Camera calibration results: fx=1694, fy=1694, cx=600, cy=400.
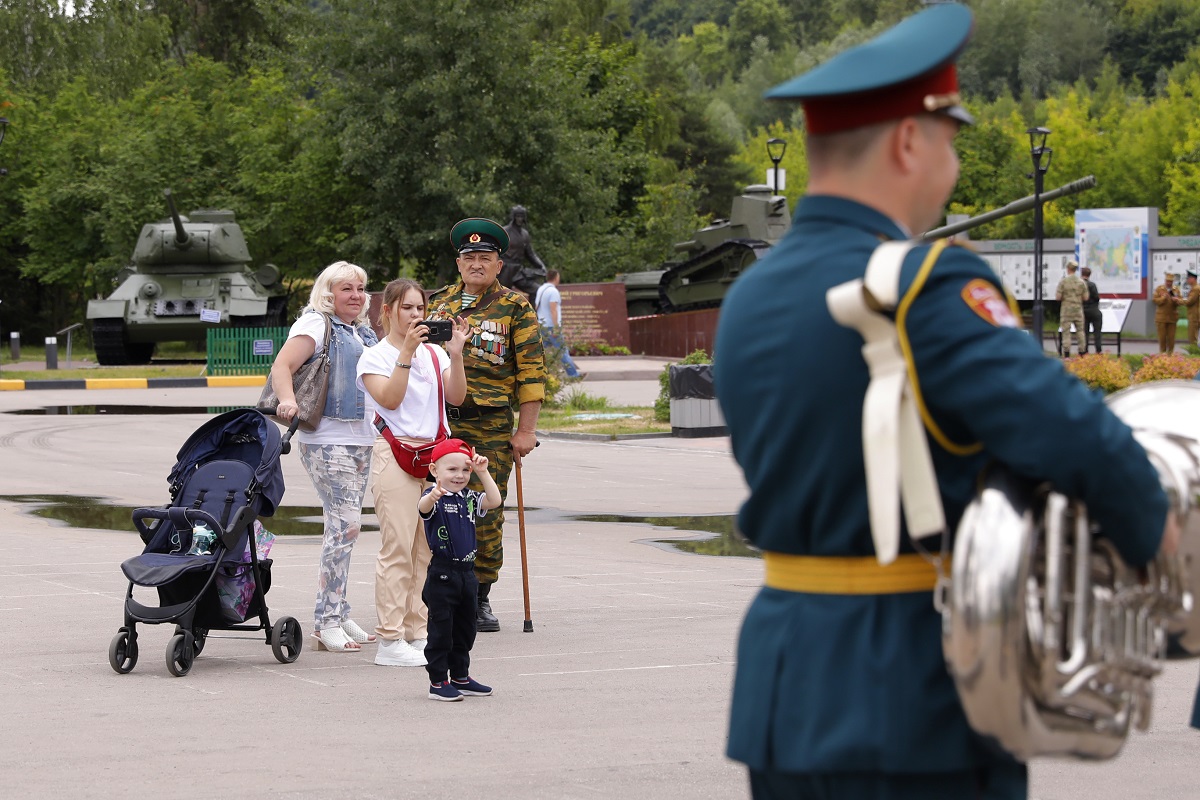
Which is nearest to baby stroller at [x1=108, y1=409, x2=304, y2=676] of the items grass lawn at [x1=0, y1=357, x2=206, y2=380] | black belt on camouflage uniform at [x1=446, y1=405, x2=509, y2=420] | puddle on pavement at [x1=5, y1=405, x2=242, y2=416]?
black belt on camouflage uniform at [x1=446, y1=405, x2=509, y2=420]

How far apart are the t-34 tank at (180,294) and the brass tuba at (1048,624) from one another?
33.7m

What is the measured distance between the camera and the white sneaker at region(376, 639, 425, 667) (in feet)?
25.9

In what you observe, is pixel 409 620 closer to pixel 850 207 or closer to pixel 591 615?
pixel 591 615

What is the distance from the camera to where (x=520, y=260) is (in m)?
29.1

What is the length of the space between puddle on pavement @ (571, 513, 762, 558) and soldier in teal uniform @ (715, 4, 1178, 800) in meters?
8.84

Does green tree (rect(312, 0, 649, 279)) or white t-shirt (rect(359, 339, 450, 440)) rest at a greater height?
green tree (rect(312, 0, 649, 279))

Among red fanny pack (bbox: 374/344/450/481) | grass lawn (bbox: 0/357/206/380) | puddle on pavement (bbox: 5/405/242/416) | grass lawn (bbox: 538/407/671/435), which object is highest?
red fanny pack (bbox: 374/344/450/481)

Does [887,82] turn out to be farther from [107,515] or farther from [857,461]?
[107,515]

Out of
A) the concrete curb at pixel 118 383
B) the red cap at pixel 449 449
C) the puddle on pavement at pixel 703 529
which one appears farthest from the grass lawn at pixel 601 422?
the red cap at pixel 449 449

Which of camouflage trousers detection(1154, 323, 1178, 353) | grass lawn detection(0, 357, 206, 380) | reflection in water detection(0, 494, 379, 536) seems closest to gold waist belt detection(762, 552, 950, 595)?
reflection in water detection(0, 494, 379, 536)

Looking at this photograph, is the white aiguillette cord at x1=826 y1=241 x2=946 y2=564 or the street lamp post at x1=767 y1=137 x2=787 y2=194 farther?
the street lamp post at x1=767 y1=137 x2=787 y2=194

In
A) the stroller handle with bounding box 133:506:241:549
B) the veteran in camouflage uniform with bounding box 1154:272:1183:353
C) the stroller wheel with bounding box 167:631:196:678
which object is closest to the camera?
the stroller wheel with bounding box 167:631:196:678

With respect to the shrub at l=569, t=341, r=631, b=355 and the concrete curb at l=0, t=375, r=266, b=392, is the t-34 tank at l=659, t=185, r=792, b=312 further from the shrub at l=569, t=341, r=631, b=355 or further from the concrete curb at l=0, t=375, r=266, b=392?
the concrete curb at l=0, t=375, r=266, b=392

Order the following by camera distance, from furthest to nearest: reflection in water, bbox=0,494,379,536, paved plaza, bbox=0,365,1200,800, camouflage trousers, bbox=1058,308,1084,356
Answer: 1. camouflage trousers, bbox=1058,308,1084,356
2. reflection in water, bbox=0,494,379,536
3. paved plaza, bbox=0,365,1200,800
